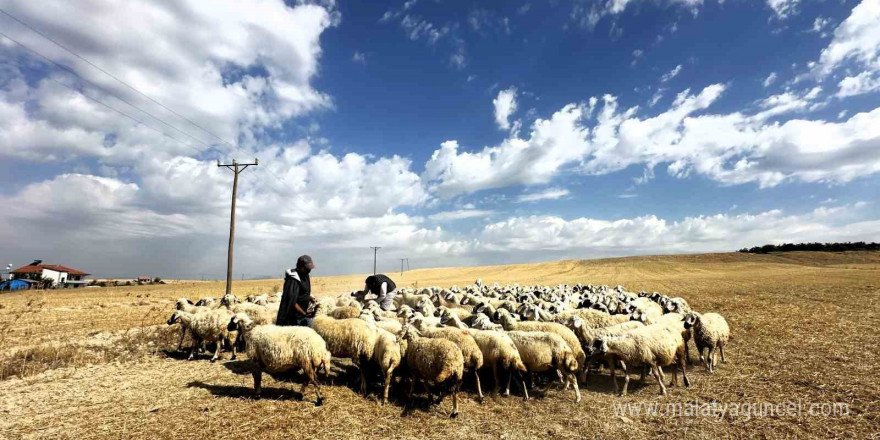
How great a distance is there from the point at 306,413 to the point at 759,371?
9326 mm

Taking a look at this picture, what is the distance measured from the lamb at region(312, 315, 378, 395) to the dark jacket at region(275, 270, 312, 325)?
102cm

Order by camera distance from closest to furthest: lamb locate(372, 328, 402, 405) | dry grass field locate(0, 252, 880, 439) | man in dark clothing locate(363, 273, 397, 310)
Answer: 1. dry grass field locate(0, 252, 880, 439)
2. lamb locate(372, 328, 402, 405)
3. man in dark clothing locate(363, 273, 397, 310)

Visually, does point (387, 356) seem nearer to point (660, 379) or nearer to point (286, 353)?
point (286, 353)

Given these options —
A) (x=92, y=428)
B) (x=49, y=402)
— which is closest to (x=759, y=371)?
(x=92, y=428)

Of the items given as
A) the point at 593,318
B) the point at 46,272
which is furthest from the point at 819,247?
the point at 46,272

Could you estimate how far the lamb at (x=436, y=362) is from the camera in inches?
263

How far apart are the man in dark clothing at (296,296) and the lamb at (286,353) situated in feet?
5.09

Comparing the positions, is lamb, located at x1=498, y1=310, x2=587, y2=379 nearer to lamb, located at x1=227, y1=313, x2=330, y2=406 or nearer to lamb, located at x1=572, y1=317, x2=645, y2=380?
lamb, located at x1=572, y1=317, x2=645, y2=380

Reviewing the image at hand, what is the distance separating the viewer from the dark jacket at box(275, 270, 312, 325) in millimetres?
8562

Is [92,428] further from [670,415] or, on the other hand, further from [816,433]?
[816,433]

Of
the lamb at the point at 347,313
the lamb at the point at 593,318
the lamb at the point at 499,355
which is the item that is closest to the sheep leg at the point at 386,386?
the lamb at the point at 499,355

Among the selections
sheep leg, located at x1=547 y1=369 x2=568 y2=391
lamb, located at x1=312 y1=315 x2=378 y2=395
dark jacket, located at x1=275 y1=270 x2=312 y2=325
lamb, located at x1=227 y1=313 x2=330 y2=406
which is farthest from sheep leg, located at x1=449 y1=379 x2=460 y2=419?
dark jacket, located at x1=275 y1=270 x2=312 y2=325

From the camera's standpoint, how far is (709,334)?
8.80 metres

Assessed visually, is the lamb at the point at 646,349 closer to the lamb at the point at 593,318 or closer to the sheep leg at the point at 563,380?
the sheep leg at the point at 563,380
